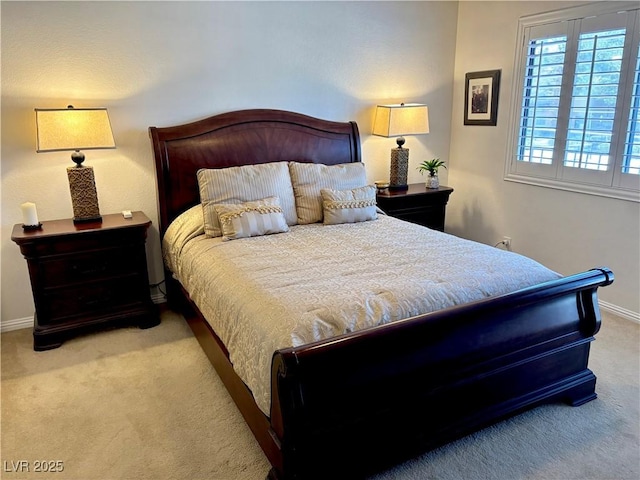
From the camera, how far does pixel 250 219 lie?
296cm

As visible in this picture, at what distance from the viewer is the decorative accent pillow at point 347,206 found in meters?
3.29

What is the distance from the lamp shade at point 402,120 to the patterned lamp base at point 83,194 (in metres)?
2.32

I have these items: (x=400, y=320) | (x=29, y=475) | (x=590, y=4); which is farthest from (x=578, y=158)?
(x=29, y=475)

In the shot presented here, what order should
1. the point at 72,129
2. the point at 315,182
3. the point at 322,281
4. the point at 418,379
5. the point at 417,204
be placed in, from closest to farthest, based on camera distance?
the point at 418,379, the point at 322,281, the point at 72,129, the point at 315,182, the point at 417,204

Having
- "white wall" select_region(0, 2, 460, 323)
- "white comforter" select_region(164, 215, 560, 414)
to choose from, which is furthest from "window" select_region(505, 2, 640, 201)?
"white comforter" select_region(164, 215, 560, 414)

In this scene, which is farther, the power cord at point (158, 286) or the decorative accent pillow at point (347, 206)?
the power cord at point (158, 286)

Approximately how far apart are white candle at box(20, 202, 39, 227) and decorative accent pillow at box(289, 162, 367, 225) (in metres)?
1.69

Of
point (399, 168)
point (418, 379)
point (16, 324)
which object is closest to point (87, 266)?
point (16, 324)

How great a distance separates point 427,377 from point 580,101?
8.75 ft

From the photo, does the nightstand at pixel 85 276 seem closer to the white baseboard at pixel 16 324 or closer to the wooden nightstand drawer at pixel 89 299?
the wooden nightstand drawer at pixel 89 299

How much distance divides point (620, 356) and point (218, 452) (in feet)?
7.88

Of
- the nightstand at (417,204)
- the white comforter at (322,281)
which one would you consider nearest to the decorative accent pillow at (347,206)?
the white comforter at (322,281)

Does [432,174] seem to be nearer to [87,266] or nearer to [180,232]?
[180,232]

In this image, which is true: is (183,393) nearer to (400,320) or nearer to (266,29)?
(400,320)
